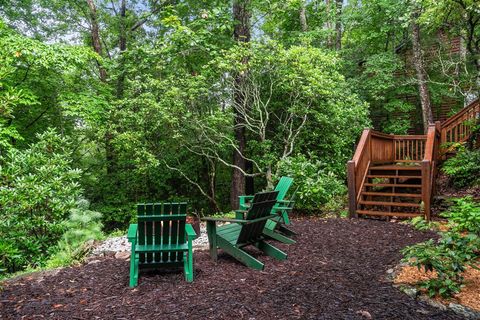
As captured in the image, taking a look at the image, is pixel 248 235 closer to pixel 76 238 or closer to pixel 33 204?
pixel 76 238

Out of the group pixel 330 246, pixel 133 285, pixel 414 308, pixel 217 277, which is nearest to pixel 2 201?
pixel 133 285

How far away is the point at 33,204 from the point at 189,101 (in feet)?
14.1

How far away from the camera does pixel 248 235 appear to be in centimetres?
403

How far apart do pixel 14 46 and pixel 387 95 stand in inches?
485

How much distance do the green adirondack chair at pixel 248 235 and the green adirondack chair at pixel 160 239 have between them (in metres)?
0.50

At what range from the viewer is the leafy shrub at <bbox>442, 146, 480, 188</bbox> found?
743cm

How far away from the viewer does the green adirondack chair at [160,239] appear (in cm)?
341

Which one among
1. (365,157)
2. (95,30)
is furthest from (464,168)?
(95,30)

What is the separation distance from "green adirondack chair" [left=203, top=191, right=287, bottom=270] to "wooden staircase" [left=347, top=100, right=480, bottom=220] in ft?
10.5

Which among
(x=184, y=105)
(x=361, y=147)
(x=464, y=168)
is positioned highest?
(x=184, y=105)

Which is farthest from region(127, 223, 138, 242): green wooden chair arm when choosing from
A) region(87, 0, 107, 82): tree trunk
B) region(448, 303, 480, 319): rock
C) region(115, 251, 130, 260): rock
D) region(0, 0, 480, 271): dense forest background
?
region(87, 0, 107, 82): tree trunk

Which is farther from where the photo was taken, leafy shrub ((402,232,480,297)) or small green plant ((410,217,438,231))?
small green plant ((410,217,438,231))

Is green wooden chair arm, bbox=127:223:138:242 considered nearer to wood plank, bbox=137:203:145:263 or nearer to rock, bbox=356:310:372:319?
wood plank, bbox=137:203:145:263

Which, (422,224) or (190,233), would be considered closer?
(190,233)
